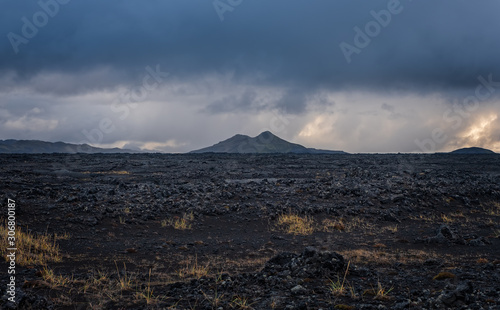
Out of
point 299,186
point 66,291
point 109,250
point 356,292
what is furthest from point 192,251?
point 299,186

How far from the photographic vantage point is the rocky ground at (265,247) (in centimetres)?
676

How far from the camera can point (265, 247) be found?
12398 millimetres

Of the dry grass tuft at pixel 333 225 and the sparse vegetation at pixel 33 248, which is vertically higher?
the sparse vegetation at pixel 33 248

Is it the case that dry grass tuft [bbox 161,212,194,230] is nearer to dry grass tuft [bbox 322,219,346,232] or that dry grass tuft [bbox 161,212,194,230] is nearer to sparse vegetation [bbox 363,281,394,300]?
dry grass tuft [bbox 322,219,346,232]

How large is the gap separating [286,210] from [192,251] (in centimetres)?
709

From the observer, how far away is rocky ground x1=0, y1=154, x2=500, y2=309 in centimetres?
676

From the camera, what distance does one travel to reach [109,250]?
11.6 meters

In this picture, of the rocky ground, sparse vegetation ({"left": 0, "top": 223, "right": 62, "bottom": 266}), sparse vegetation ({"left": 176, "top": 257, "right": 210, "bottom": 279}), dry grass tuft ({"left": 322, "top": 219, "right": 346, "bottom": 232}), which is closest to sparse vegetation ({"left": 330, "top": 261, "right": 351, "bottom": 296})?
the rocky ground

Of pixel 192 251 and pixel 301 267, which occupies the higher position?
pixel 301 267

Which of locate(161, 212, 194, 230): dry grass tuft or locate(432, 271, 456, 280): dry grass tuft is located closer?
locate(432, 271, 456, 280): dry grass tuft

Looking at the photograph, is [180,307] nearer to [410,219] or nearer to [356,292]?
[356,292]

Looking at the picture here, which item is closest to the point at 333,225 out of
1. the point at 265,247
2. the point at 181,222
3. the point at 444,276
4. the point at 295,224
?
the point at 295,224

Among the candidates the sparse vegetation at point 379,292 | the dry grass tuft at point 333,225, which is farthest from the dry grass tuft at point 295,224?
the sparse vegetation at point 379,292

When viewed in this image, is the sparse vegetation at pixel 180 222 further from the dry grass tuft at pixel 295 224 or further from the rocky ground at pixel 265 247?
the dry grass tuft at pixel 295 224
